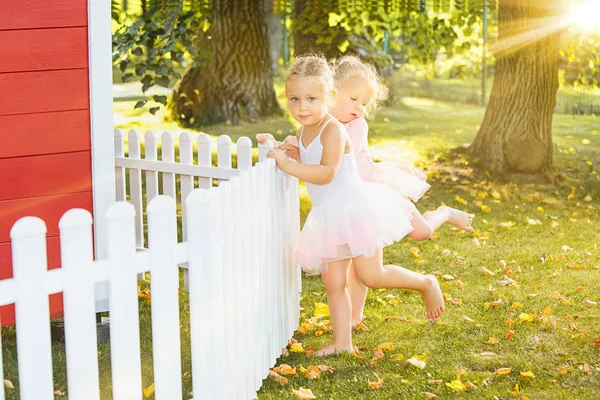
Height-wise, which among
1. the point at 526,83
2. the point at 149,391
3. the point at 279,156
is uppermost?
the point at 526,83

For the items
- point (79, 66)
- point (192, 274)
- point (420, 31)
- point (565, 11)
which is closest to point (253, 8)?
point (420, 31)

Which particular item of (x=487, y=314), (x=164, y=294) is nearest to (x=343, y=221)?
(x=487, y=314)

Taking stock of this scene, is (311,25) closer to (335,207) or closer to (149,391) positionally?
(335,207)

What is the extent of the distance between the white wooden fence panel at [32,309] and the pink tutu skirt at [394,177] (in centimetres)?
254

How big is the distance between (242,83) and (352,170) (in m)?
9.43

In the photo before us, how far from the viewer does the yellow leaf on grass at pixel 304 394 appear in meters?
3.90

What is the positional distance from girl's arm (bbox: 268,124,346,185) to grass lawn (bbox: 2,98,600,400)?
0.97 meters

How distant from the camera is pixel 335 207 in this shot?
436 centimetres

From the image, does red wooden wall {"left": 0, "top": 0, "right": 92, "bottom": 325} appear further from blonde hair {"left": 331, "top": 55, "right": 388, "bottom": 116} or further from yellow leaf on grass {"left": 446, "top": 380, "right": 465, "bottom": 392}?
yellow leaf on grass {"left": 446, "top": 380, "right": 465, "bottom": 392}

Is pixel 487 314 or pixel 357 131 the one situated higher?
pixel 357 131

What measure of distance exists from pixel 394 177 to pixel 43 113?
1961mm

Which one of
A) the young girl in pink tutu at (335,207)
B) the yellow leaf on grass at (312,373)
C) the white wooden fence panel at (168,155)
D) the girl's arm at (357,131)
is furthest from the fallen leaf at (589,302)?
the white wooden fence panel at (168,155)

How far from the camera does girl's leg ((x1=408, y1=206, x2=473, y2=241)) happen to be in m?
4.84

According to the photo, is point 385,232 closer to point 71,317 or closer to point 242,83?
point 71,317
